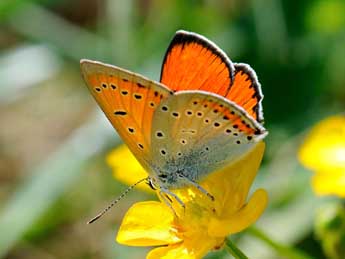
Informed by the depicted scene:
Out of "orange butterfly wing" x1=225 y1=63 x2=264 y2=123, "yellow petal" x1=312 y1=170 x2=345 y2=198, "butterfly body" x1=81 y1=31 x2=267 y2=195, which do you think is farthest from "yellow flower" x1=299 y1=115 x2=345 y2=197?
"orange butterfly wing" x1=225 y1=63 x2=264 y2=123

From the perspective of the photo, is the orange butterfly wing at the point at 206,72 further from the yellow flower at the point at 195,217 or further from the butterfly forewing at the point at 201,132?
the yellow flower at the point at 195,217

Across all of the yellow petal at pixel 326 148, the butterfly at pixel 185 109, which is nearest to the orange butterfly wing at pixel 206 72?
the butterfly at pixel 185 109

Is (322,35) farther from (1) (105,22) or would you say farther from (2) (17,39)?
(2) (17,39)

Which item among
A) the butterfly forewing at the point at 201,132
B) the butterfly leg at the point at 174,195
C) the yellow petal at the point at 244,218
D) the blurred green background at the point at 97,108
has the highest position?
the butterfly forewing at the point at 201,132

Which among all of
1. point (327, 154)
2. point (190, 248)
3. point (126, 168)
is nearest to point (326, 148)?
point (327, 154)

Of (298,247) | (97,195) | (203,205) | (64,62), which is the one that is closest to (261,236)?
(203,205)

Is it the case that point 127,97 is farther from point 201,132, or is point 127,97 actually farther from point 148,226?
point 148,226
